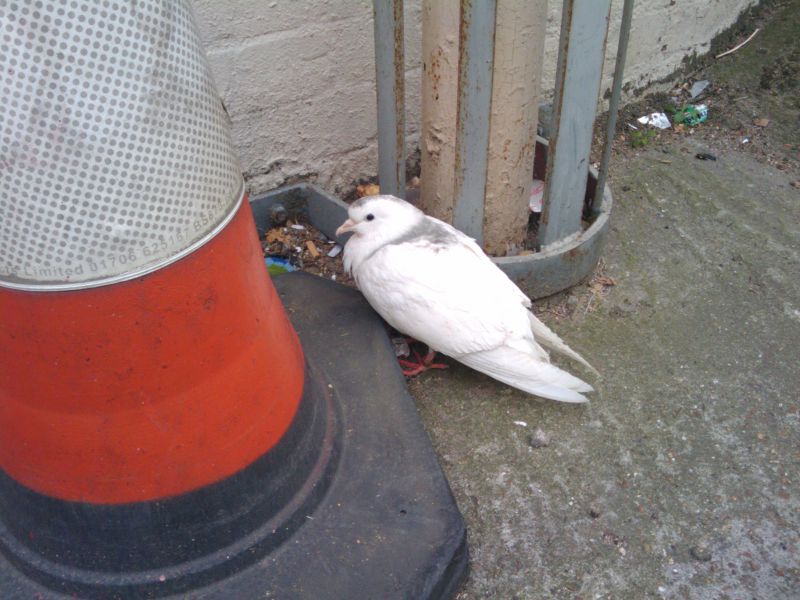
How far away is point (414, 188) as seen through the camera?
146 inches

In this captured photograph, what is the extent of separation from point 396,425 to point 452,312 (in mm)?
440

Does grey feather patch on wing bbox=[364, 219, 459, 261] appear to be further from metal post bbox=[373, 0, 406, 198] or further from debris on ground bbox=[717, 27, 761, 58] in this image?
debris on ground bbox=[717, 27, 761, 58]

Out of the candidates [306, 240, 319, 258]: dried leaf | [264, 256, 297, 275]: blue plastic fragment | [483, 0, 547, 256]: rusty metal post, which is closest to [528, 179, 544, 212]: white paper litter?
[483, 0, 547, 256]: rusty metal post

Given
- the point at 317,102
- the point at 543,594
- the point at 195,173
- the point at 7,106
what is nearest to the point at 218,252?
the point at 195,173

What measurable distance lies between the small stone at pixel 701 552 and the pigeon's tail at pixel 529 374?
593 millimetres

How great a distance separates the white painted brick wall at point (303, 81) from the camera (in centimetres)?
293

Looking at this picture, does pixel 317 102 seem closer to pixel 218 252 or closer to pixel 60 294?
pixel 218 252

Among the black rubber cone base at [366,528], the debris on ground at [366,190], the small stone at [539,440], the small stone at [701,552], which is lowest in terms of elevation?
the small stone at [701,552]

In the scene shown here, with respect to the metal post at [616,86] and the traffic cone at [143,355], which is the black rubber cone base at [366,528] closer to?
the traffic cone at [143,355]

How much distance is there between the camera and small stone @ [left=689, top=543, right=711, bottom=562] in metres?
2.17

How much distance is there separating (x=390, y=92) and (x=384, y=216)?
0.50 meters

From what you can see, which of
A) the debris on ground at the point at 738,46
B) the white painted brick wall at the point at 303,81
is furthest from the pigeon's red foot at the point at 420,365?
the debris on ground at the point at 738,46

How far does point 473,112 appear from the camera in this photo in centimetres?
249

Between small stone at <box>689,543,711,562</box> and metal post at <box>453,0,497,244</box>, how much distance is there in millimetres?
1372
